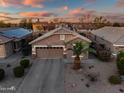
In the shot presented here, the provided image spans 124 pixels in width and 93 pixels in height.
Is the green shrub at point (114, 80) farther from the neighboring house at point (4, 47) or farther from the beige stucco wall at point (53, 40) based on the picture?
the neighboring house at point (4, 47)

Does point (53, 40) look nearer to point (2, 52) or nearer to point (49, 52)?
point (49, 52)

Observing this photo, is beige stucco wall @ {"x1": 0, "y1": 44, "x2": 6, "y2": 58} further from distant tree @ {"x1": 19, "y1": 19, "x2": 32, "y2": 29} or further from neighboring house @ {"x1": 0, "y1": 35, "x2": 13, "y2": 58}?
distant tree @ {"x1": 19, "y1": 19, "x2": 32, "y2": 29}

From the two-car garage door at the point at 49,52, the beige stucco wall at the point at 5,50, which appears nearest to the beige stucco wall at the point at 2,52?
the beige stucco wall at the point at 5,50

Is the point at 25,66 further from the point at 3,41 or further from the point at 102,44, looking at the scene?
the point at 102,44

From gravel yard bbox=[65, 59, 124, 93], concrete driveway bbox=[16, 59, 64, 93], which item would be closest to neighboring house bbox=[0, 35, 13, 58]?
concrete driveway bbox=[16, 59, 64, 93]

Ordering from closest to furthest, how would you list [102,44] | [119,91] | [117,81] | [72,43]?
[119,91] → [117,81] → [72,43] → [102,44]

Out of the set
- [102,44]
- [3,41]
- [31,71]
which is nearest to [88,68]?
[31,71]
